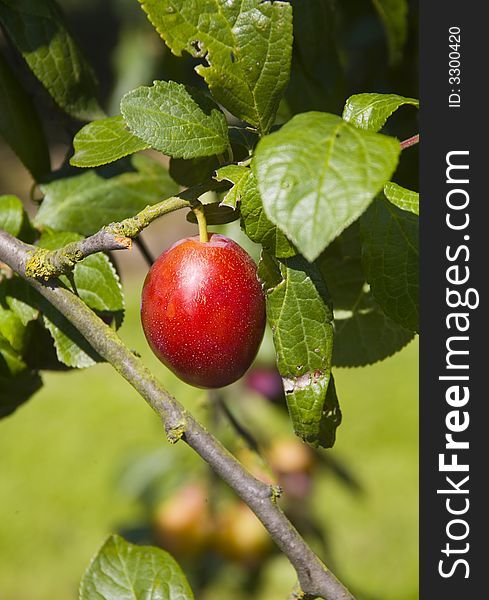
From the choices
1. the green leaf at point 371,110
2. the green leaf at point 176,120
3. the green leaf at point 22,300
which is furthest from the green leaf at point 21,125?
the green leaf at point 371,110

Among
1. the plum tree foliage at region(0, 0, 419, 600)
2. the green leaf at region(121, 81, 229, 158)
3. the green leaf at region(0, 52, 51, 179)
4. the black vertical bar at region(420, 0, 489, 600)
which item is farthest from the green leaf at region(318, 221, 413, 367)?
the green leaf at region(0, 52, 51, 179)

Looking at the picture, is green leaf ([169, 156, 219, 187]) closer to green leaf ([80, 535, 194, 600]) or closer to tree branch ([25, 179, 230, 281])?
tree branch ([25, 179, 230, 281])

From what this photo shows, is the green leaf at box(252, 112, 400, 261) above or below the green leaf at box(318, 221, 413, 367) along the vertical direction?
above

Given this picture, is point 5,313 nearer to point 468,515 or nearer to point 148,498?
point 468,515

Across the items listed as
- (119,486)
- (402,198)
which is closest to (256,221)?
(402,198)

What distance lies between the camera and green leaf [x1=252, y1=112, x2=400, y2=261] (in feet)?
1.71

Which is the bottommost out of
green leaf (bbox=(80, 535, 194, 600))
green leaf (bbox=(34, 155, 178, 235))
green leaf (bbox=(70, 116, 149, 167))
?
green leaf (bbox=(80, 535, 194, 600))

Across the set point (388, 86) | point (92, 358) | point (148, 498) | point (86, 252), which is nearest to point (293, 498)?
point (148, 498)

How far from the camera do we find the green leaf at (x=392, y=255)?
0.70 meters

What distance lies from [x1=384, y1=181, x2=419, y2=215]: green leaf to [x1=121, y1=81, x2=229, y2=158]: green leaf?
0.14m

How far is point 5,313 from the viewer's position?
32.9 inches

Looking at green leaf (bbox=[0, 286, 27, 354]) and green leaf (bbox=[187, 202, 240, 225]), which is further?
green leaf (bbox=[0, 286, 27, 354])

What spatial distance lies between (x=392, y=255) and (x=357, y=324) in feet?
0.70

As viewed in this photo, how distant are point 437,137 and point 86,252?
12.8 inches
